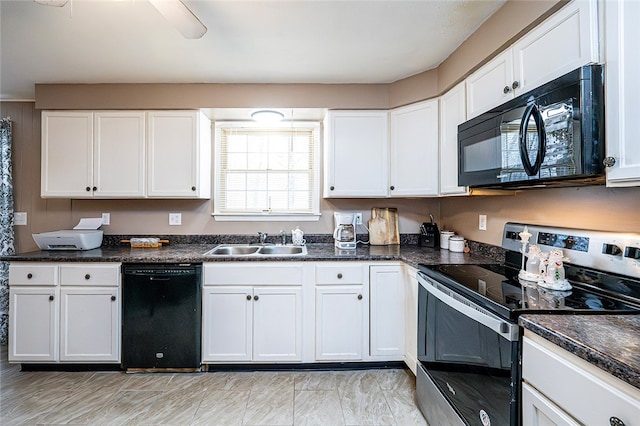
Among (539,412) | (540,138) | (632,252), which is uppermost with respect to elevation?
(540,138)

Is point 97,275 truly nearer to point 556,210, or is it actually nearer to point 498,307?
point 498,307

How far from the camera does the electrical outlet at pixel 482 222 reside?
2268mm

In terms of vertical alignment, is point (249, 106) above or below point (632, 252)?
above

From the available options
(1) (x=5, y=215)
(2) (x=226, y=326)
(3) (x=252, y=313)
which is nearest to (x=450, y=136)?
(3) (x=252, y=313)

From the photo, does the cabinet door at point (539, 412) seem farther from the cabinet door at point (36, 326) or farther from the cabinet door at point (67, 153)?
the cabinet door at point (67, 153)

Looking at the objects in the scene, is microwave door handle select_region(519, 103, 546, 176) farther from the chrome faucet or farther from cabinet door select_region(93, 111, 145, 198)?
cabinet door select_region(93, 111, 145, 198)

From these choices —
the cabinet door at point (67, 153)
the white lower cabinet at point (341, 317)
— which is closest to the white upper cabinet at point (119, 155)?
the cabinet door at point (67, 153)

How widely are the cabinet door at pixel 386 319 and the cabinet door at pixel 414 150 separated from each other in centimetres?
79

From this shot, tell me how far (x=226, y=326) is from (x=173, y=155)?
1556mm

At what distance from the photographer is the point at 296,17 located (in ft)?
5.73

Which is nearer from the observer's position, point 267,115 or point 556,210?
point 556,210

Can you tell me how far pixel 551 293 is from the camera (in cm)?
127

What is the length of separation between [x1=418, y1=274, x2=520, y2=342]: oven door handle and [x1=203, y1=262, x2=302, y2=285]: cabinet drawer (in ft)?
3.51

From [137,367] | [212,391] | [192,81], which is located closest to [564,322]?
[212,391]
